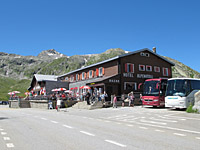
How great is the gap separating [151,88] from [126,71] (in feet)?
28.4

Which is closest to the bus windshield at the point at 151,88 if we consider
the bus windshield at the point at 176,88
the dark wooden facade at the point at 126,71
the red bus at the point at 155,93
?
the red bus at the point at 155,93

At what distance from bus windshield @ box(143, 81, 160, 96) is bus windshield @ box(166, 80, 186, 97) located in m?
2.40

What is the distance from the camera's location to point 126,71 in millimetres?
31703

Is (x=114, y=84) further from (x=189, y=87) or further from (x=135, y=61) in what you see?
(x=189, y=87)

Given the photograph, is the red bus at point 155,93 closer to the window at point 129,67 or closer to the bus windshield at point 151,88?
the bus windshield at point 151,88

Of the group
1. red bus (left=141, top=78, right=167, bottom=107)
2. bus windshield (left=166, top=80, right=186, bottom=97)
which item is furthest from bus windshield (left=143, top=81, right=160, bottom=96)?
bus windshield (left=166, top=80, right=186, bottom=97)

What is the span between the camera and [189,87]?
19703mm

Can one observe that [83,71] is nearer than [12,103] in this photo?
Yes

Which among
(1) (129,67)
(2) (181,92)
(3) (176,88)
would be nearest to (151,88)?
(3) (176,88)

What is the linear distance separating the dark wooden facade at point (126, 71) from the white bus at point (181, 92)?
434 inches

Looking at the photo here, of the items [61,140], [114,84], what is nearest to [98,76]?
[114,84]

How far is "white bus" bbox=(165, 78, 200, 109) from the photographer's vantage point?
1905 centimetres

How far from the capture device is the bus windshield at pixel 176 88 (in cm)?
1947

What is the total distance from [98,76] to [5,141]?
89.9ft
